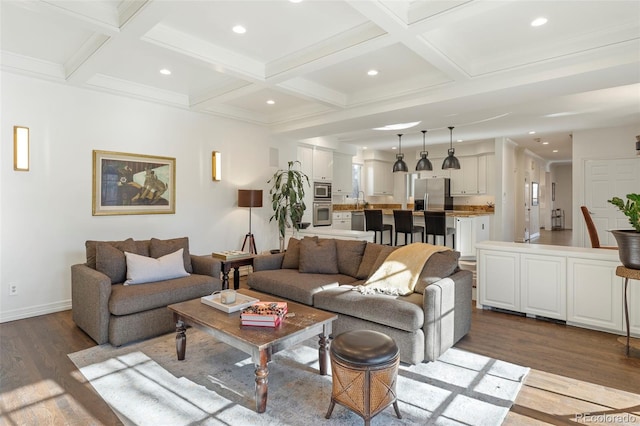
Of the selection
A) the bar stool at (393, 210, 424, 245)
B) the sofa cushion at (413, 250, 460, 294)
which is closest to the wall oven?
the bar stool at (393, 210, 424, 245)

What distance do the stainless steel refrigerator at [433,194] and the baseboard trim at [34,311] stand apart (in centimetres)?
790

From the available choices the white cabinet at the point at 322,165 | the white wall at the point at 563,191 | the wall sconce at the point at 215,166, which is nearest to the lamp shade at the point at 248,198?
the wall sconce at the point at 215,166

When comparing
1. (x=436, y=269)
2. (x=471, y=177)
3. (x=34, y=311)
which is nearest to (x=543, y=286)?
(x=436, y=269)

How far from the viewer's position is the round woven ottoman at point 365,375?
1952 millimetres

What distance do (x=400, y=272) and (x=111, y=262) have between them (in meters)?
2.90

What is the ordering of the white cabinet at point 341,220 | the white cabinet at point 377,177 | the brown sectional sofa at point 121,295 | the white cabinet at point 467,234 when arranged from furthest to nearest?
the white cabinet at point 377,177 < the white cabinet at point 341,220 < the white cabinet at point 467,234 < the brown sectional sofa at point 121,295

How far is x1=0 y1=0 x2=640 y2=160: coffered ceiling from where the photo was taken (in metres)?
2.82

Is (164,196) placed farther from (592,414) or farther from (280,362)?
(592,414)

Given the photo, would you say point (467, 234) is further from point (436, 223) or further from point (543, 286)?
point (543, 286)

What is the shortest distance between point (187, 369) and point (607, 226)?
8.01 metres

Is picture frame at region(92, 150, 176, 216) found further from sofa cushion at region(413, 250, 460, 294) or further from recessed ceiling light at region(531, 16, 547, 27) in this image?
recessed ceiling light at region(531, 16, 547, 27)

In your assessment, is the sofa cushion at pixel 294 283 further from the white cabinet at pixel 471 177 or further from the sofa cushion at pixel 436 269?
the white cabinet at pixel 471 177

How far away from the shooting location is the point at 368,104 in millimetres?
5000

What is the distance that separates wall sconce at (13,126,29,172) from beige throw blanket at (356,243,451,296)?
3872 mm
